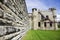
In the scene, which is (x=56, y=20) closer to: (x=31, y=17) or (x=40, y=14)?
(x=40, y=14)

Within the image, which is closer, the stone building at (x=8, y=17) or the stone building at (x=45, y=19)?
the stone building at (x=8, y=17)

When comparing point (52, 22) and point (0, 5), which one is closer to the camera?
point (0, 5)

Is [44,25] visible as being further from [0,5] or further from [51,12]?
[0,5]

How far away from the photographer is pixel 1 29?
1811 mm

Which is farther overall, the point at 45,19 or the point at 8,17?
the point at 45,19

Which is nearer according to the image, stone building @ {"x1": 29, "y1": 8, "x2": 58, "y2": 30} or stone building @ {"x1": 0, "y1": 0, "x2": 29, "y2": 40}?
stone building @ {"x1": 0, "y1": 0, "x2": 29, "y2": 40}

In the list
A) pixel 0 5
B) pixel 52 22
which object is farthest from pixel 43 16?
pixel 0 5

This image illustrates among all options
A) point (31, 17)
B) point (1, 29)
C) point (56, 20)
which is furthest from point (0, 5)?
point (56, 20)

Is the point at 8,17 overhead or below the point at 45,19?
overhead

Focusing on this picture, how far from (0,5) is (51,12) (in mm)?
35863

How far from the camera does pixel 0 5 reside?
1.86 metres

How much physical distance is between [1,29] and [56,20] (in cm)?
3649

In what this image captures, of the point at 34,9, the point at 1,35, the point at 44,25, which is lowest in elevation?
the point at 44,25

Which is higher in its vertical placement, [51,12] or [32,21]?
[51,12]
